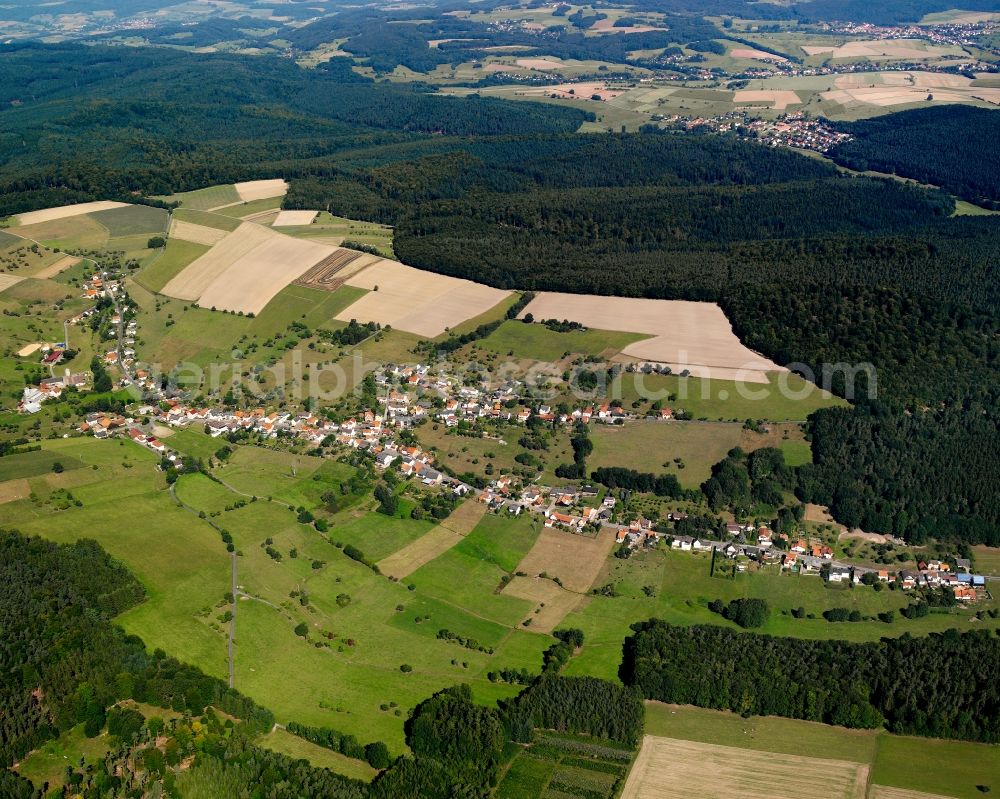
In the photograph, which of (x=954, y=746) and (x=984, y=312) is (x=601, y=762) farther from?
(x=984, y=312)

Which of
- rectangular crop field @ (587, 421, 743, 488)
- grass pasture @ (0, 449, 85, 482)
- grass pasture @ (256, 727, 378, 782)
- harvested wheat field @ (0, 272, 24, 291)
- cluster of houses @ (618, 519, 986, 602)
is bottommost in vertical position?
grass pasture @ (256, 727, 378, 782)

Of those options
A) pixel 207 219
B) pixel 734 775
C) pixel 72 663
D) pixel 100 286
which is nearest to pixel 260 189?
pixel 207 219

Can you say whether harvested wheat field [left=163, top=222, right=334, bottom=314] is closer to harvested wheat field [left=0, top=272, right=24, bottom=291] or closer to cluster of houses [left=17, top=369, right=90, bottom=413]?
harvested wheat field [left=0, top=272, right=24, bottom=291]

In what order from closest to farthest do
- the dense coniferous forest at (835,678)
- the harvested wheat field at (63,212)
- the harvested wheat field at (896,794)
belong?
the harvested wheat field at (896,794) < the dense coniferous forest at (835,678) < the harvested wheat field at (63,212)

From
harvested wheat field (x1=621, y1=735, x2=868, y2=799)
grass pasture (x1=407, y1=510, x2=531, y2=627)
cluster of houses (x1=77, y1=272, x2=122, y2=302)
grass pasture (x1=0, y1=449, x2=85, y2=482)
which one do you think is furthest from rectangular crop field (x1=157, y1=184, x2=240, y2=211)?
harvested wheat field (x1=621, y1=735, x2=868, y2=799)

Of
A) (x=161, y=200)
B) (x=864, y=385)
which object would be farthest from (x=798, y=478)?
(x=161, y=200)

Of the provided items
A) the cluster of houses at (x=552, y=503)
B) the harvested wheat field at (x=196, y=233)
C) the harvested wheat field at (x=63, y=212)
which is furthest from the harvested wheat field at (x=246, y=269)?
the cluster of houses at (x=552, y=503)

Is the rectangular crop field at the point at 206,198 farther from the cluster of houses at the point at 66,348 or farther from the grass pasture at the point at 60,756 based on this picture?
the grass pasture at the point at 60,756
